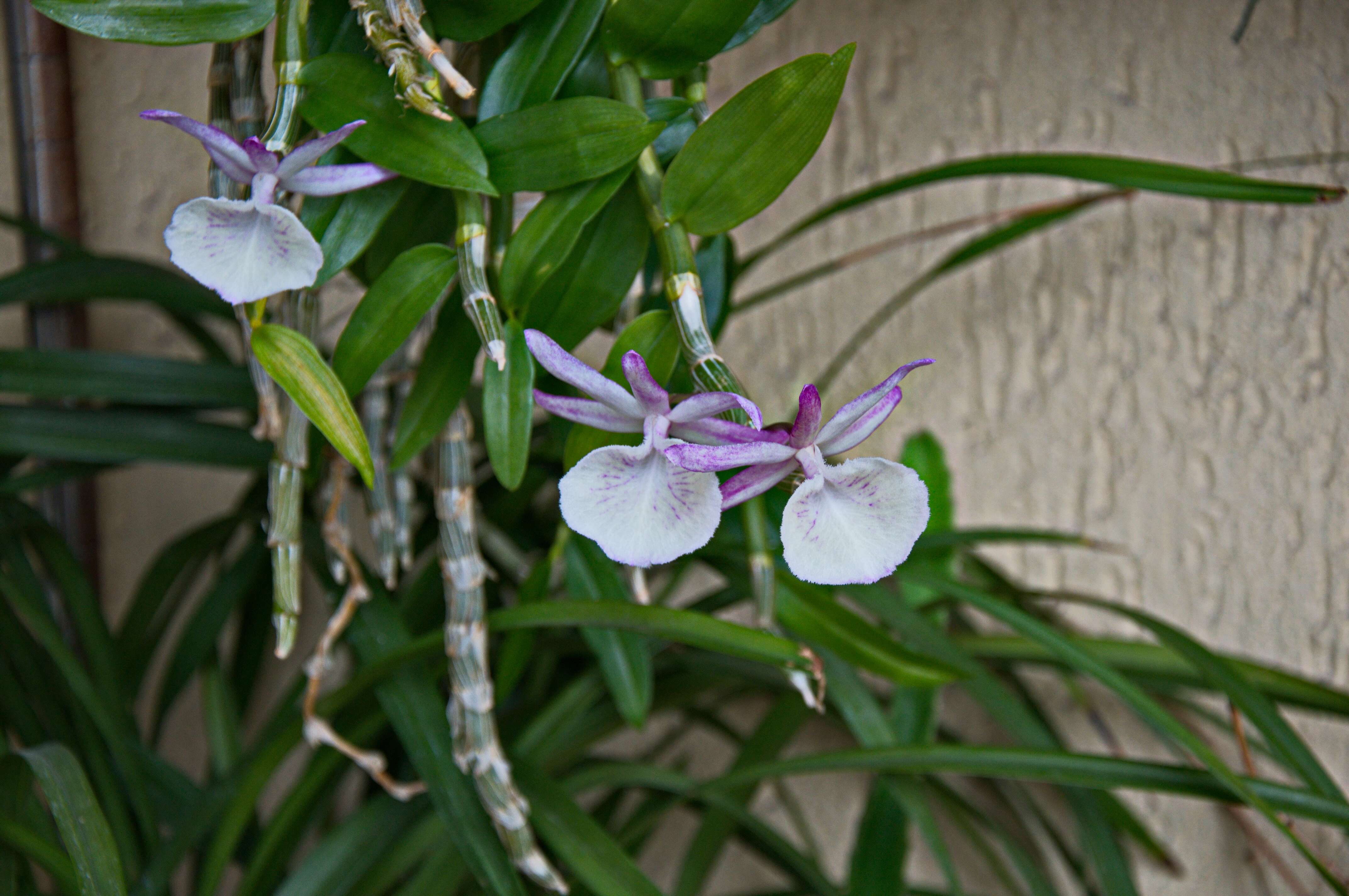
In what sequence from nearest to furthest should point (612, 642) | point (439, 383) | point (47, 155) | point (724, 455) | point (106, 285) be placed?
point (724, 455), point (439, 383), point (612, 642), point (106, 285), point (47, 155)

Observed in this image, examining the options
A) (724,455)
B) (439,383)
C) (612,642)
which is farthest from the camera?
(612,642)

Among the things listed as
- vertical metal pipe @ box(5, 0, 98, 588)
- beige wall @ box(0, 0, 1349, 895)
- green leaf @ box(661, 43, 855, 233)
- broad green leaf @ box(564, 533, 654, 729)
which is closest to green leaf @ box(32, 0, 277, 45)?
green leaf @ box(661, 43, 855, 233)

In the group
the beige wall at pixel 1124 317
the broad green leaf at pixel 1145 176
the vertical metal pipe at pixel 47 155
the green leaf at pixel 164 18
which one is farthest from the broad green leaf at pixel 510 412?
the vertical metal pipe at pixel 47 155

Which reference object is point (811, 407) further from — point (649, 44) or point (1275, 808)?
point (1275, 808)

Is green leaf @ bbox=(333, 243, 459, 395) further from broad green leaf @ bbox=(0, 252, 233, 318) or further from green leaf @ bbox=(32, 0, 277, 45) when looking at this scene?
broad green leaf @ bbox=(0, 252, 233, 318)

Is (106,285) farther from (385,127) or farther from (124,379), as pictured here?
(385,127)

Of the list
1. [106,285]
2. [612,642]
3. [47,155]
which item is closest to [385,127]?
[612,642]

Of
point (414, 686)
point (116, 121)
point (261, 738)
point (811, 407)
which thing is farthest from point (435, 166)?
point (116, 121)
